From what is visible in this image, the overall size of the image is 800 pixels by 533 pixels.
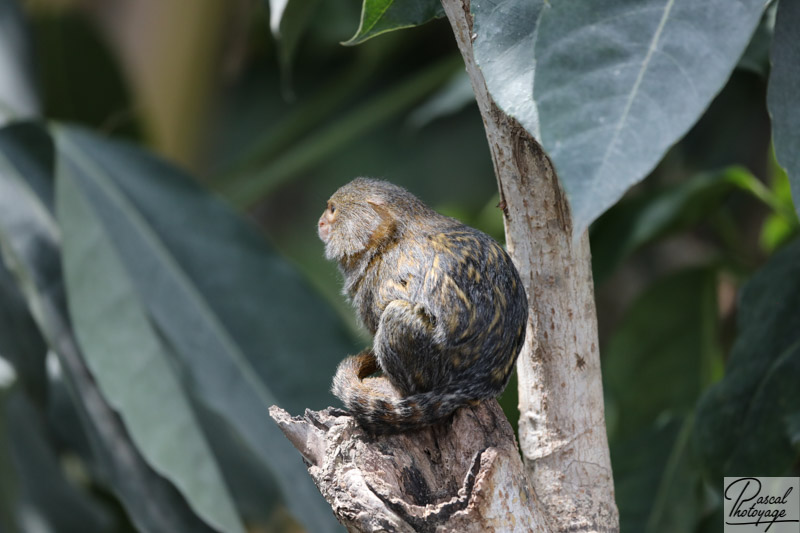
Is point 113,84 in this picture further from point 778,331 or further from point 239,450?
point 778,331

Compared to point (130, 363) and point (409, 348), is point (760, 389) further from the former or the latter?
point (130, 363)

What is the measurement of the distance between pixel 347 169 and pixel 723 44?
309 centimetres

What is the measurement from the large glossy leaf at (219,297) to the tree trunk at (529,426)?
75cm

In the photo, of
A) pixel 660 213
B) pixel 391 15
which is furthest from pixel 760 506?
pixel 391 15

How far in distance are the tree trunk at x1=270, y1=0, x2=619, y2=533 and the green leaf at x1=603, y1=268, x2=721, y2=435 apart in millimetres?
1076

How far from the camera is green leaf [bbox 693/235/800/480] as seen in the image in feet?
4.63

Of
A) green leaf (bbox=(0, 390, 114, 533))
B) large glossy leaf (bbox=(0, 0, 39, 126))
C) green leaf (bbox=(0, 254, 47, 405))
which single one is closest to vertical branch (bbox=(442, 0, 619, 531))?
green leaf (bbox=(0, 254, 47, 405))

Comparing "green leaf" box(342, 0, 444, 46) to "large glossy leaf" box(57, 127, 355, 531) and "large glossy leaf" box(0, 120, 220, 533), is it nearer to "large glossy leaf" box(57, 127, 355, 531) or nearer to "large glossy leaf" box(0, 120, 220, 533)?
"large glossy leaf" box(57, 127, 355, 531)

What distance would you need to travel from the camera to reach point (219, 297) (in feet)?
6.38

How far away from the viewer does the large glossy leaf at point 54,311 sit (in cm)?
171

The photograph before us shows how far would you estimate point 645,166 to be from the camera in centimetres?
71

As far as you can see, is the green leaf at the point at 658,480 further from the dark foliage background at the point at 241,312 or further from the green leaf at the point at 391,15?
the green leaf at the point at 391,15

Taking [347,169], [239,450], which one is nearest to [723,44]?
[239,450]

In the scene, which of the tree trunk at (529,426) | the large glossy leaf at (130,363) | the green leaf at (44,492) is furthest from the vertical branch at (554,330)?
the green leaf at (44,492)
